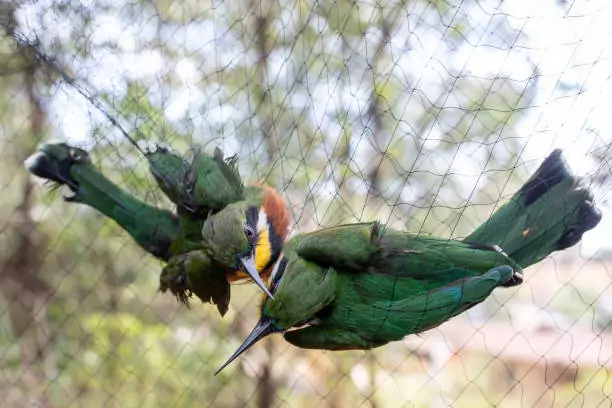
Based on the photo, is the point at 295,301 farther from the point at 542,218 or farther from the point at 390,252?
the point at 542,218

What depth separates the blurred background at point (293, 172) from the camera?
1.31 metres

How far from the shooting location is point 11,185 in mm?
2607

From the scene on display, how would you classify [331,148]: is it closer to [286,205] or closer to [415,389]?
[286,205]

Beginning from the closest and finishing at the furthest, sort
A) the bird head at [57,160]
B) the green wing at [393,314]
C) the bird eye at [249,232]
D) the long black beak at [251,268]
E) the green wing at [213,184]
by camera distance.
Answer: the green wing at [393,314]
the long black beak at [251,268]
the bird eye at [249,232]
the green wing at [213,184]
the bird head at [57,160]

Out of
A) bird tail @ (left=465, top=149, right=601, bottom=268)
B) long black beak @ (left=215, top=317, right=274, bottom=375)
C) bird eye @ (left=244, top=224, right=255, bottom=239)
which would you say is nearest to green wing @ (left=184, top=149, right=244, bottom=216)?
bird eye @ (left=244, top=224, right=255, bottom=239)

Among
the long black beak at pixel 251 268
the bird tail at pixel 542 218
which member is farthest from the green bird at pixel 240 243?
the bird tail at pixel 542 218

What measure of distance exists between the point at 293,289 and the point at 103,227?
3.91 ft

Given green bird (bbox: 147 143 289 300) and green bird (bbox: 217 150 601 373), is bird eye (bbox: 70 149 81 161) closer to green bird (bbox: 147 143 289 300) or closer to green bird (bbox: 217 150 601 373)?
green bird (bbox: 147 143 289 300)

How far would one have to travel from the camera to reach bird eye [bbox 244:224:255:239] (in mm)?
1529

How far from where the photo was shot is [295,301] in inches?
53.2

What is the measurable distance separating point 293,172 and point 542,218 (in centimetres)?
55

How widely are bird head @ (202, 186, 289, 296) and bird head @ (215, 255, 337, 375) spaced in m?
0.04

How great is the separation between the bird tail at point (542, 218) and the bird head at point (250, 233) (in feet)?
1.56

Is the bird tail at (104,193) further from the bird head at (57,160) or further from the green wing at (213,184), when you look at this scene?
the green wing at (213,184)
